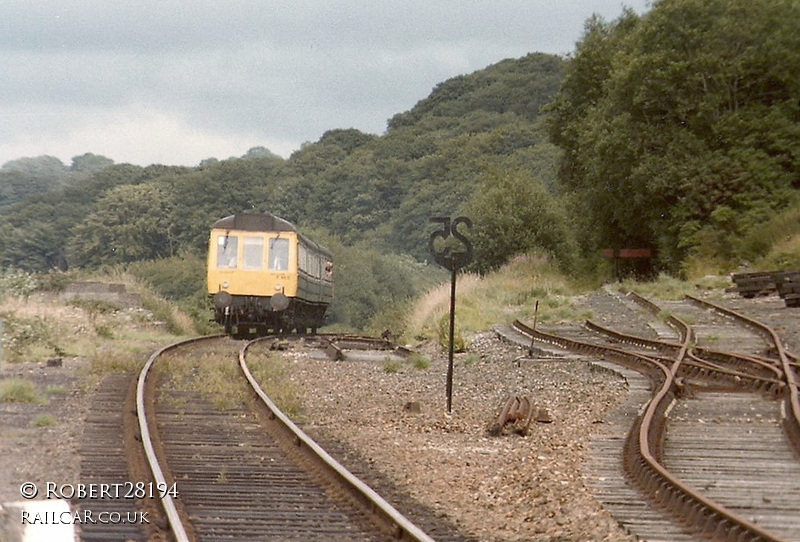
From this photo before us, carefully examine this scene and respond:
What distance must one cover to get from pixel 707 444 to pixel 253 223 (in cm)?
2015

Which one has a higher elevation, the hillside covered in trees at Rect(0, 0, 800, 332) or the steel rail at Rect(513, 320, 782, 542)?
the hillside covered in trees at Rect(0, 0, 800, 332)

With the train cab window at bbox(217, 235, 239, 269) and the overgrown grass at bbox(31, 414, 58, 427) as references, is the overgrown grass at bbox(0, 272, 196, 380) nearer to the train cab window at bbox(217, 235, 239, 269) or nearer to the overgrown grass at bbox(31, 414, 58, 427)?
the train cab window at bbox(217, 235, 239, 269)

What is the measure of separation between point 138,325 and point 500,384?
19.2 m

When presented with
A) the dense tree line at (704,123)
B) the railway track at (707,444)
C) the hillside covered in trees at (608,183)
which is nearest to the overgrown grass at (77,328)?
the hillside covered in trees at (608,183)

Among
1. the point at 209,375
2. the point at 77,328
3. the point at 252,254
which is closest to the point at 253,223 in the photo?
the point at 252,254

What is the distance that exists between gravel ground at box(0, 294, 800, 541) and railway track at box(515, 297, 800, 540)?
307mm

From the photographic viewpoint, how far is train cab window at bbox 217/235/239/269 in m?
28.9

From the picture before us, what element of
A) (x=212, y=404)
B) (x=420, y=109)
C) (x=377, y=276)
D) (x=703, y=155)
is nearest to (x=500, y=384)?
(x=212, y=404)

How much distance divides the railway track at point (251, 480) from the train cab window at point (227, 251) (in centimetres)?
1536

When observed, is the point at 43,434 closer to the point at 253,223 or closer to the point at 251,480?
the point at 251,480

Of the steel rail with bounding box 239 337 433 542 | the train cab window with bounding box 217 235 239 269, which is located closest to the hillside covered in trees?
the train cab window with bounding box 217 235 239 269

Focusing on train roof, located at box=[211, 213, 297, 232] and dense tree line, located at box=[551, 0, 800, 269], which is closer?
train roof, located at box=[211, 213, 297, 232]

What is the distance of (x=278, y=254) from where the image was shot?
2898cm

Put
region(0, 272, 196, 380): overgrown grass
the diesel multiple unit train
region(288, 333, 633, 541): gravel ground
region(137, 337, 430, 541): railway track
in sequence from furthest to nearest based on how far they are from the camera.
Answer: the diesel multiple unit train → region(0, 272, 196, 380): overgrown grass → region(288, 333, 633, 541): gravel ground → region(137, 337, 430, 541): railway track
